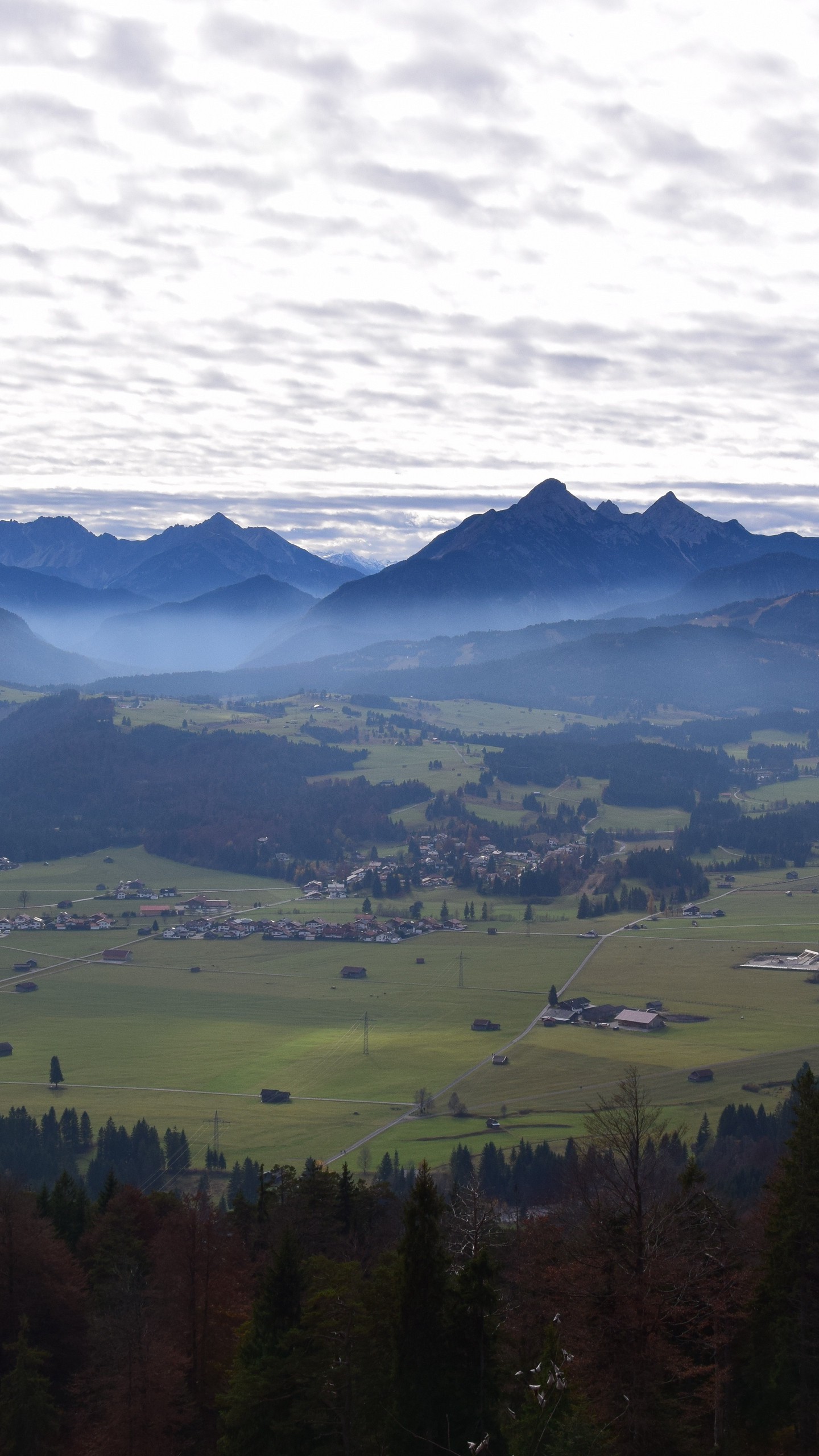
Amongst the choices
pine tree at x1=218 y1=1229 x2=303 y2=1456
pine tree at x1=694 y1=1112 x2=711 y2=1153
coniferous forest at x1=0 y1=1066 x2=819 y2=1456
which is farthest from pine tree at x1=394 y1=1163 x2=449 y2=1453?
pine tree at x1=694 y1=1112 x2=711 y2=1153

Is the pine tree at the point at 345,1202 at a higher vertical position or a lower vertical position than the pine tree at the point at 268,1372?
lower

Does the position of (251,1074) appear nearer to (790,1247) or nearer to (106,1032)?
(106,1032)

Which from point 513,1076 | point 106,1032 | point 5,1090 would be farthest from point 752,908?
point 5,1090

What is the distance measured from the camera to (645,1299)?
64.5 feet

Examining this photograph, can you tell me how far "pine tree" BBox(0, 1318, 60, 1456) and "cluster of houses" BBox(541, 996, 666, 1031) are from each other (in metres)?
61.1

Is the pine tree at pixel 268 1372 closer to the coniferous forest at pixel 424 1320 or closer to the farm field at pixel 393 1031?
the coniferous forest at pixel 424 1320

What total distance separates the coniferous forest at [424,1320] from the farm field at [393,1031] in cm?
2679

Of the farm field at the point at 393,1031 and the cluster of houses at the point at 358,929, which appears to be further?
the cluster of houses at the point at 358,929

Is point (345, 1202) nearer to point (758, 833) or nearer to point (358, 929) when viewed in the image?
point (358, 929)

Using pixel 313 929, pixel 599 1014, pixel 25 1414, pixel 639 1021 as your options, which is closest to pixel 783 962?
pixel 639 1021

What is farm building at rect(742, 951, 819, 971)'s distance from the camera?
9938 centimetres

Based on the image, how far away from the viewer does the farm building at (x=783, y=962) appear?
99375mm

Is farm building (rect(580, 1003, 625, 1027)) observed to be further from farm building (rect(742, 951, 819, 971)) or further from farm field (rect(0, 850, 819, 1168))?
farm building (rect(742, 951, 819, 971))

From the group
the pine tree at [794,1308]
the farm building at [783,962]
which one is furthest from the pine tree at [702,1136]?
the farm building at [783,962]
